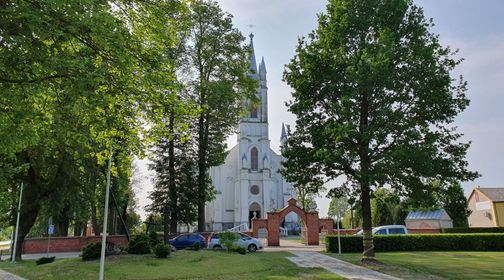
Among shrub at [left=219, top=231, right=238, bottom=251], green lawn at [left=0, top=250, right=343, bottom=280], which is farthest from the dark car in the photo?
green lawn at [left=0, top=250, right=343, bottom=280]

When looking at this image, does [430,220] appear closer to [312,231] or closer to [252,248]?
[312,231]

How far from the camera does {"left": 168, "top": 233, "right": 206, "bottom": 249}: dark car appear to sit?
27436mm

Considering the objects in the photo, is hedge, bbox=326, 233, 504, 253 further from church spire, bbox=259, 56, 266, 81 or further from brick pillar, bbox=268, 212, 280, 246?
church spire, bbox=259, 56, 266, 81

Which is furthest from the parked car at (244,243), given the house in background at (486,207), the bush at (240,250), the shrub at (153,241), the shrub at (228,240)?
the house in background at (486,207)

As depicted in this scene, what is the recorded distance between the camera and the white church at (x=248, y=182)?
63094 millimetres

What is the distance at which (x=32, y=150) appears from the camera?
808 inches

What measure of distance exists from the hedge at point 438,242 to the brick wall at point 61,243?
1697cm

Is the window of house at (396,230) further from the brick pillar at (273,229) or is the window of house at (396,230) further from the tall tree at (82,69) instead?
the tall tree at (82,69)

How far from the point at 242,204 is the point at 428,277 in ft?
163

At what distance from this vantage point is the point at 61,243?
30422 millimetres

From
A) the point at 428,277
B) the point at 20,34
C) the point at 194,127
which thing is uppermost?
the point at 194,127

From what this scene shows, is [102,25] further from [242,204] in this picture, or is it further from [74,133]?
[242,204]

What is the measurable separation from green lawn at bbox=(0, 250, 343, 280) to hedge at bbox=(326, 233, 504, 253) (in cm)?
1227

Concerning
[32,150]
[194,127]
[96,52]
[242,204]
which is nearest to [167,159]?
[194,127]
